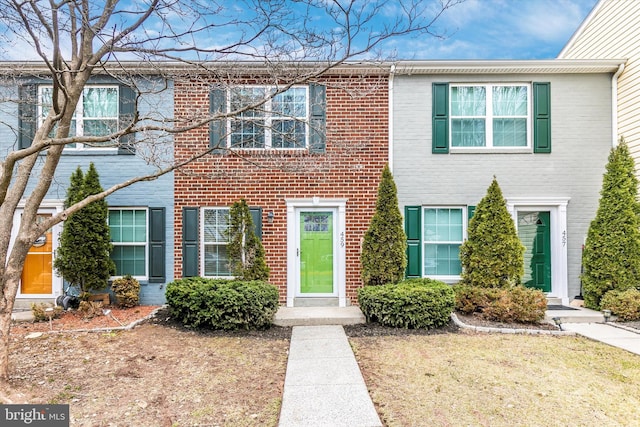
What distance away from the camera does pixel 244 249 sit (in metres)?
7.01

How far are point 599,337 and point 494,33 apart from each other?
27.7 feet

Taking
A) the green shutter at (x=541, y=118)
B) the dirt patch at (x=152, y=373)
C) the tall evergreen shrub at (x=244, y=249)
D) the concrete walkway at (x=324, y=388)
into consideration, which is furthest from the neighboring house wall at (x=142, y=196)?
the green shutter at (x=541, y=118)

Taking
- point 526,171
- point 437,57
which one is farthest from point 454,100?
point 526,171

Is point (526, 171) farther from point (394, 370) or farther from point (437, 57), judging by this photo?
point (394, 370)

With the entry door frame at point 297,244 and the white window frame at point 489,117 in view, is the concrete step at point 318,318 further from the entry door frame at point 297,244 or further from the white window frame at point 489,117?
the white window frame at point 489,117

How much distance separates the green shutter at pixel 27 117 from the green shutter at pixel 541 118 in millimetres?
10150

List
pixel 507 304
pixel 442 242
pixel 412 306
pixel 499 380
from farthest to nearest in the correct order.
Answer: pixel 442 242, pixel 507 304, pixel 412 306, pixel 499 380

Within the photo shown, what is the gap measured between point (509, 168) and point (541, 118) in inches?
48.8

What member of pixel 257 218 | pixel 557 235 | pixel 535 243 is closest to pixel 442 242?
pixel 535 243

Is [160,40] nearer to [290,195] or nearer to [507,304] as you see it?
[290,195]

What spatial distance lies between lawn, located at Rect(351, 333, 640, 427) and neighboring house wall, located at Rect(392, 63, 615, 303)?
8.62 ft

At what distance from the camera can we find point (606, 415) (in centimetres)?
349

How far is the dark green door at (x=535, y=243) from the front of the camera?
7.96 m

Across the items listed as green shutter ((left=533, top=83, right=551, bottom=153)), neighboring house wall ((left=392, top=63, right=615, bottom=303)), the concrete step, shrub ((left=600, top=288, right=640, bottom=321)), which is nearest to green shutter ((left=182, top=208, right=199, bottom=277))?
the concrete step
